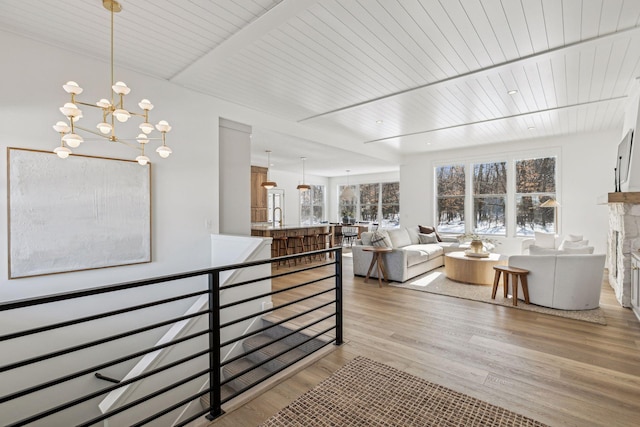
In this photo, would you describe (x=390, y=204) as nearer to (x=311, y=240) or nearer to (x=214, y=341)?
(x=311, y=240)

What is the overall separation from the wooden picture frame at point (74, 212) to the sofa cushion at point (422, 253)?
4163mm

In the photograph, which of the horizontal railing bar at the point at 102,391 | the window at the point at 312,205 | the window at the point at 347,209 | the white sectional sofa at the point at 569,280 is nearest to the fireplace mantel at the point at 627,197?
the white sectional sofa at the point at 569,280

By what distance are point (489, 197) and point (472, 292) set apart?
3872 millimetres

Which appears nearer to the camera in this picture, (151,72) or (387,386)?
(387,386)

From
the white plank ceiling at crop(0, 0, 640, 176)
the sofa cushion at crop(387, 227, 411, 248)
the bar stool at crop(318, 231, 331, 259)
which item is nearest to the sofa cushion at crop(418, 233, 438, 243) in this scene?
the sofa cushion at crop(387, 227, 411, 248)

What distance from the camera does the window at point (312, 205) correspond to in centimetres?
1299

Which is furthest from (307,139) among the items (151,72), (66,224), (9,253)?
(9,253)

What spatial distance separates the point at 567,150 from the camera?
671 centimetres

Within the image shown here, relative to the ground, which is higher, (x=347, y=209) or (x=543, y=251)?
(x=347, y=209)

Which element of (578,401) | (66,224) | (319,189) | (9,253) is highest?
(319,189)

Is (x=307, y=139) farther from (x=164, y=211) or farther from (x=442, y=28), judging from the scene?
(x=442, y=28)

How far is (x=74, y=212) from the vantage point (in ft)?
10.2

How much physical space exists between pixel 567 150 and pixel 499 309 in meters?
4.70

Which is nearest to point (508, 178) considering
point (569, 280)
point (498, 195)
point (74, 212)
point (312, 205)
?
point (498, 195)
